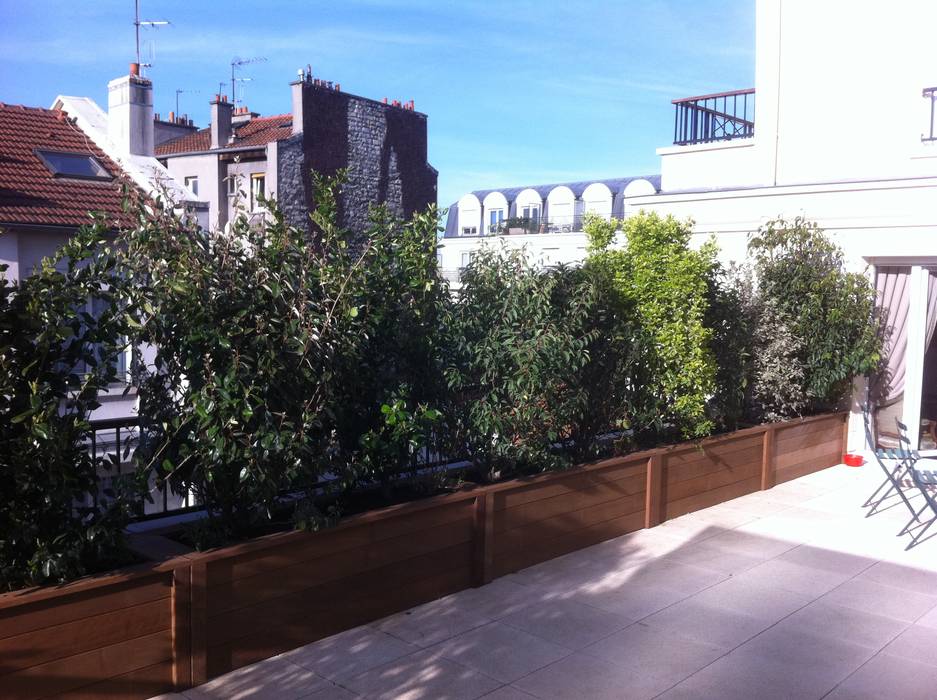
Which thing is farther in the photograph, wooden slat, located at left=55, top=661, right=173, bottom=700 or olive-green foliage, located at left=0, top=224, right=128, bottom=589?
wooden slat, located at left=55, top=661, right=173, bottom=700

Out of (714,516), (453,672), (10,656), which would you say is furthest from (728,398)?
(10,656)

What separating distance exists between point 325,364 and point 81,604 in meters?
1.62

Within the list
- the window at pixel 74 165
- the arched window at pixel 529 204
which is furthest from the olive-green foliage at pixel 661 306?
the arched window at pixel 529 204

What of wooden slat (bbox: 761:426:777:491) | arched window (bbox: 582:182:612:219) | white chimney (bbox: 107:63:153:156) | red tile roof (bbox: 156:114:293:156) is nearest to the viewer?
wooden slat (bbox: 761:426:777:491)

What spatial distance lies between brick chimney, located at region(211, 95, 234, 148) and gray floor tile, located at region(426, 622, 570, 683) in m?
22.1

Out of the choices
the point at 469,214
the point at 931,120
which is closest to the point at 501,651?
the point at 931,120

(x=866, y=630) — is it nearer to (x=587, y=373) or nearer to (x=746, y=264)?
(x=587, y=373)

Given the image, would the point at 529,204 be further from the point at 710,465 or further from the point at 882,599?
the point at 882,599

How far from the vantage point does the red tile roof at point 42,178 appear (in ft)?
38.2

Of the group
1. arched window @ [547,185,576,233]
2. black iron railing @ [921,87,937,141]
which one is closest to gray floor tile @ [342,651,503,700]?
black iron railing @ [921,87,937,141]

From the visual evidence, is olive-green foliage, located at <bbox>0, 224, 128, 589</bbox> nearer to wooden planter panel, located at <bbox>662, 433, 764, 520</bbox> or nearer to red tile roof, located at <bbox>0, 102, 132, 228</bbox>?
wooden planter panel, located at <bbox>662, 433, 764, 520</bbox>

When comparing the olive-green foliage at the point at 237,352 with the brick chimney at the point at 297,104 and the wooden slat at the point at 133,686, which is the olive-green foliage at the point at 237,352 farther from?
the brick chimney at the point at 297,104

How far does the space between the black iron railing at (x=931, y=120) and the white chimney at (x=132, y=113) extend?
40.3ft

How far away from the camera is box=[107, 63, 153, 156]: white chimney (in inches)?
611
